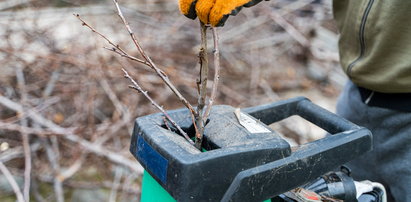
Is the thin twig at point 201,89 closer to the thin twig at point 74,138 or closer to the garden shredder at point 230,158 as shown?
the garden shredder at point 230,158

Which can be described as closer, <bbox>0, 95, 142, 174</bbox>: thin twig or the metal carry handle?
the metal carry handle

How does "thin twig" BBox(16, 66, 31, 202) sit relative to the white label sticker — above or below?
below

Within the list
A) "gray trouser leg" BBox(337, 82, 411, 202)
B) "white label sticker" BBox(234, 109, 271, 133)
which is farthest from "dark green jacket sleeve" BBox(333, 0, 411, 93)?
"white label sticker" BBox(234, 109, 271, 133)

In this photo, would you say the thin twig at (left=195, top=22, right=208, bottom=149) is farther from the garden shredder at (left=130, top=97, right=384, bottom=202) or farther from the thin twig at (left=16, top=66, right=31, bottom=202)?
the thin twig at (left=16, top=66, right=31, bottom=202)

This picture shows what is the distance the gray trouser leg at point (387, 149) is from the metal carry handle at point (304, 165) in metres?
0.26

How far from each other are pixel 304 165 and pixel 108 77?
1.95m

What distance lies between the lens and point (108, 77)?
2600 millimetres

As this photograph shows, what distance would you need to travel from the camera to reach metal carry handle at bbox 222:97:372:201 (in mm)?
745

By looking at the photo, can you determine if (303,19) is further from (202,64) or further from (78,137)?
(202,64)

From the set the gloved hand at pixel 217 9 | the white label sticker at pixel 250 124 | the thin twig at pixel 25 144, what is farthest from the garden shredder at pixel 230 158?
the thin twig at pixel 25 144

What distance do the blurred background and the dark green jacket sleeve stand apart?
3.85 feet

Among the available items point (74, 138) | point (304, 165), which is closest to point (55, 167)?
point (74, 138)

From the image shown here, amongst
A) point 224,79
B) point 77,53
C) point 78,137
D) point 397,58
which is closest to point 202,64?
point 397,58

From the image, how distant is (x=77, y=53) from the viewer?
8.56 feet
